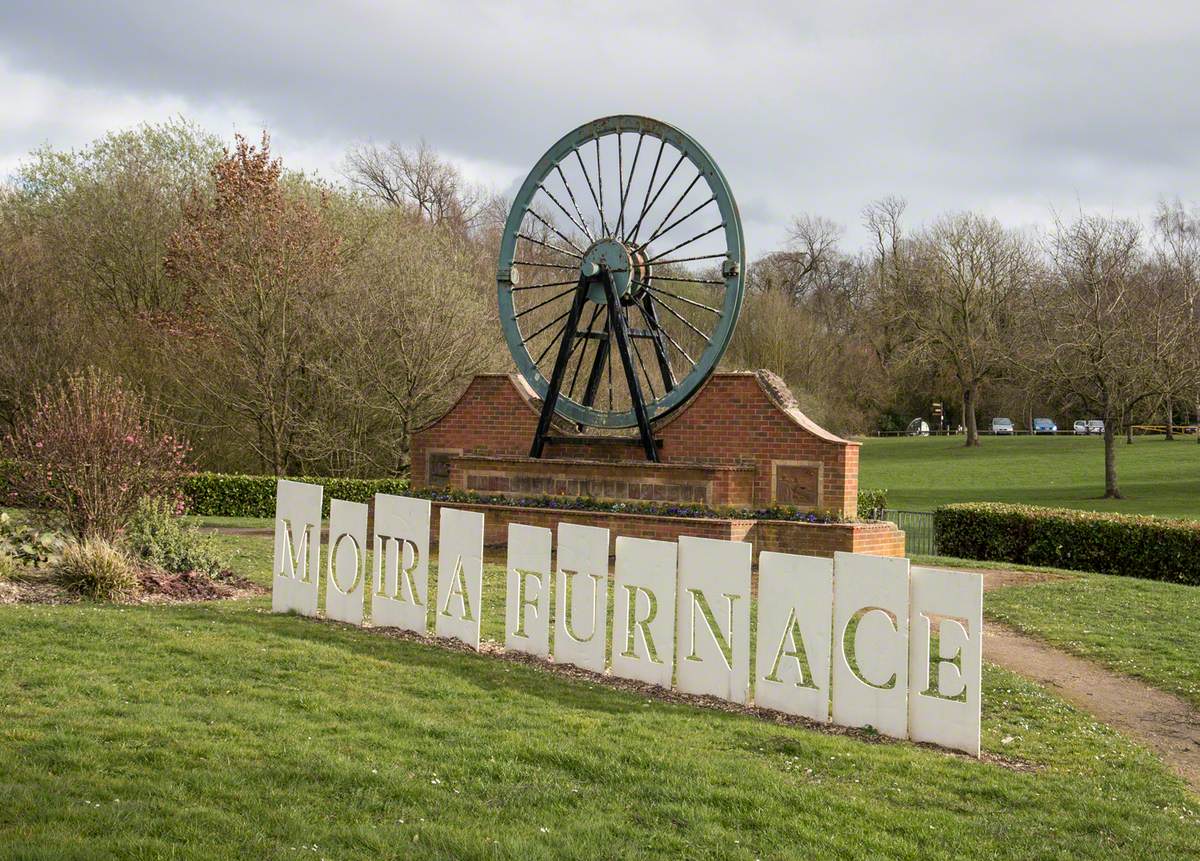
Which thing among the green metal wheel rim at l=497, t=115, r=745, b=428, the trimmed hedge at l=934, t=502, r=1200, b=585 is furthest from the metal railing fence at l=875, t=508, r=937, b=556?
the green metal wheel rim at l=497, t=115, r=745, b=428

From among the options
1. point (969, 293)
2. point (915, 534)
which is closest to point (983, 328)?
point (969, 293)

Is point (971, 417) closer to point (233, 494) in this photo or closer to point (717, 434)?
point (233, 494)

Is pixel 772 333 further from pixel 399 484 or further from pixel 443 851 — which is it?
pixel 443 851

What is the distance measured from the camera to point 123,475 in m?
11.4

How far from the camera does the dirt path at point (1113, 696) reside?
22.4ft

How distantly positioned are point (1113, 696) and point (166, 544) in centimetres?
868

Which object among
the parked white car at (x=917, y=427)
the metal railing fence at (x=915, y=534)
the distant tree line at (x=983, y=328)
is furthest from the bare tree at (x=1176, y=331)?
the parked white car at (x=917, y=427)

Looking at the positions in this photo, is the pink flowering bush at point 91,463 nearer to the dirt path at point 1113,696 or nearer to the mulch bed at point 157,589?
Answer: the mulch bed at point 157,589

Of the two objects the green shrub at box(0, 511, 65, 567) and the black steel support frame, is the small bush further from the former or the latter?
the black steel support frame

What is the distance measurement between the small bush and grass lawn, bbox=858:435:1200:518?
73.7 feet

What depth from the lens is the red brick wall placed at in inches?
562

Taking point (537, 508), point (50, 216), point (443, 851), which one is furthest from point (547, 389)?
point (50, 216)

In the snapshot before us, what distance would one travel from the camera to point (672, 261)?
15.8 metres

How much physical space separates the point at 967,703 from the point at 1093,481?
3276 centimetres
